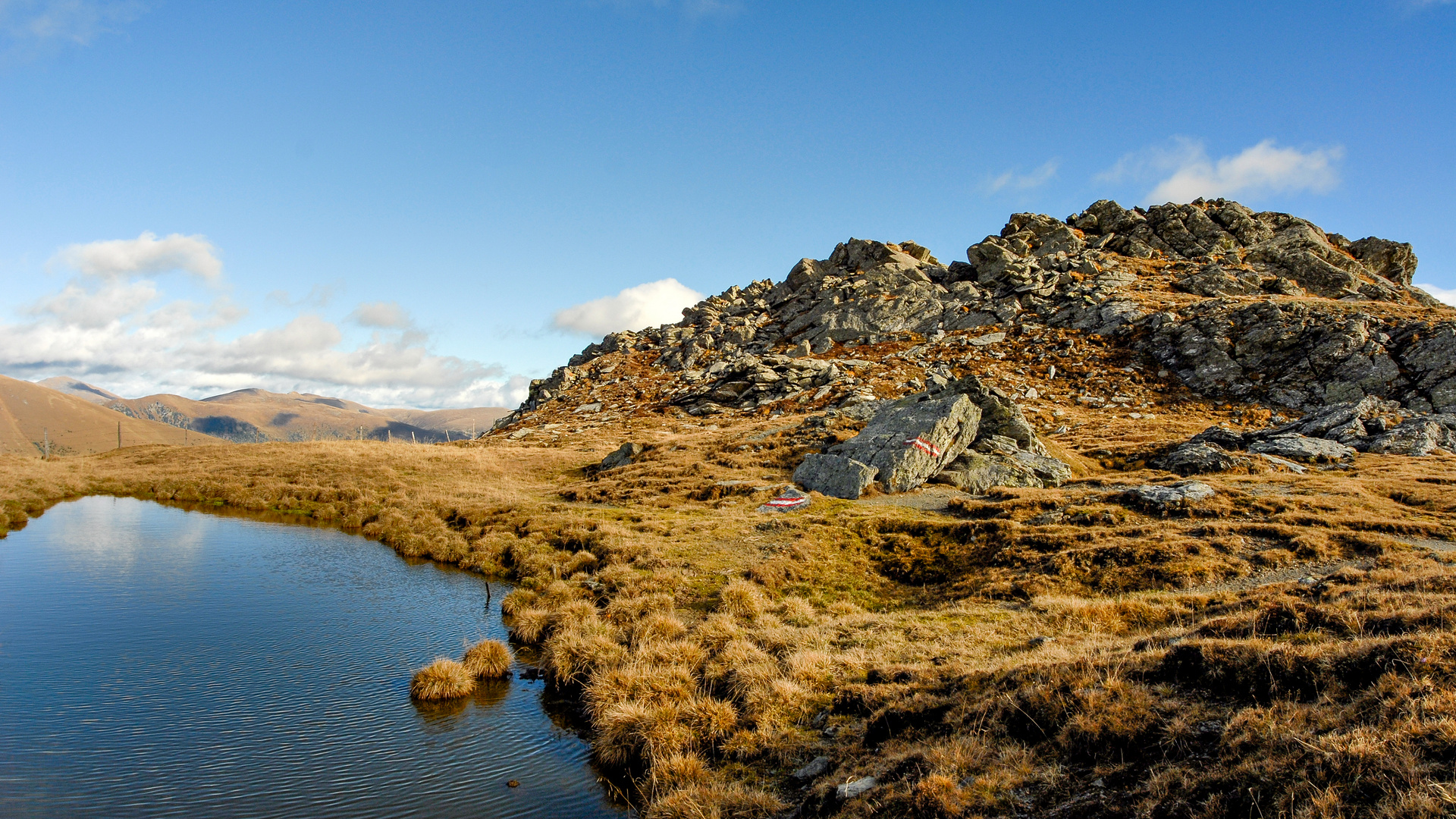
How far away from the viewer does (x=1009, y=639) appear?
599 inches

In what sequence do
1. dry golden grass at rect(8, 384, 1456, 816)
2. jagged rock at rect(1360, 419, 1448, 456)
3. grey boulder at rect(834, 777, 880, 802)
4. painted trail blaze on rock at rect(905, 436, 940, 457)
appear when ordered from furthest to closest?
jagged rock at rect(1360, 419, 1448, 456)
painted trail blaze on rock at rect(905, 436, 940, 457)
grey boulder at rect(834, 777, 880, 802)
dry golden grass at rect(8, 384, 1456, 816)

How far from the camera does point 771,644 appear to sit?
1664 centimetres

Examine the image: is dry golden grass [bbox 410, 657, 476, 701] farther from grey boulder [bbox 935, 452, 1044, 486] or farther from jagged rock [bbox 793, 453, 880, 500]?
grey boulder [bbox 935, 452, 1044, 486]

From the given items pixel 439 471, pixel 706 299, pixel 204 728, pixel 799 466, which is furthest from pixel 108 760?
pixel 706 299

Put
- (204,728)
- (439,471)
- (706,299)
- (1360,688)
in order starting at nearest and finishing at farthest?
(1360,688)
(204,728)
(439,471)
(706,299)

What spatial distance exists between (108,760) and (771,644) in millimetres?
13990

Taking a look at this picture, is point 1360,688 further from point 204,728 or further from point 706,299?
point 706,299

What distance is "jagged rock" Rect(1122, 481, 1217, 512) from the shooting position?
80.8 feet

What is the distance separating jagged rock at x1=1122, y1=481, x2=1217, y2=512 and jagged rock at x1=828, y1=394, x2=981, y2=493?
9884 mm

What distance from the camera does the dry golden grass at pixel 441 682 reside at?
1656 centimetres

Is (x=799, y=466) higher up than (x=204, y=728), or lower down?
higher up

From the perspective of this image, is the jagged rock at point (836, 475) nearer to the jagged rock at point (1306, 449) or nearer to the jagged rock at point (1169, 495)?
the jagged rock at point (1169, 495)

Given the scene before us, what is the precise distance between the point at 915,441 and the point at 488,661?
24.0 m

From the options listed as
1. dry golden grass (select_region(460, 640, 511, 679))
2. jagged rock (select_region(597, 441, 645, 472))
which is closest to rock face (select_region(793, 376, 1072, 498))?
jagged rock (select_region(597, 441, 645, 472))
